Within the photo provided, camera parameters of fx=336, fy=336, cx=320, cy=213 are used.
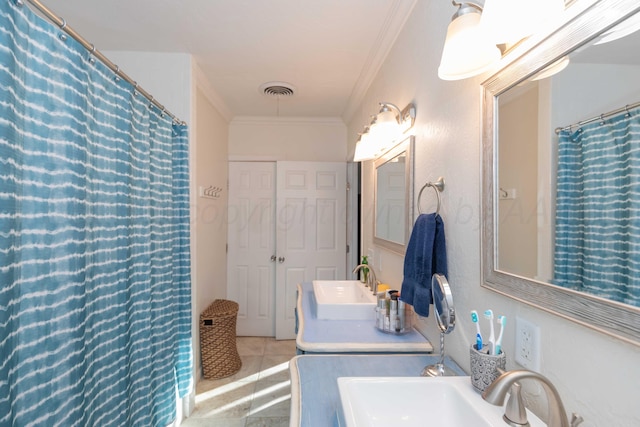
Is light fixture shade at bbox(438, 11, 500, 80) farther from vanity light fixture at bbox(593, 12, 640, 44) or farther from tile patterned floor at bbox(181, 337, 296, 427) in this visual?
tile patterned floor at bbox(181, 337, 296, 427)

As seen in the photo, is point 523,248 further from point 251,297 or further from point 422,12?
point 251,297

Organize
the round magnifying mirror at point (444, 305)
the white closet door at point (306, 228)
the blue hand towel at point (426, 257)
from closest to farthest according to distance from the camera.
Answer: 1. the round magnifying mirror at point (444, 305)
2. the blue hand towel at point (426, 257)
3. the white closet door at point (306, 228)

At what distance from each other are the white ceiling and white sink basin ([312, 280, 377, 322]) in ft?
4.98

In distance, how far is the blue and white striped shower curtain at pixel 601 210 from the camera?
22.7 inches

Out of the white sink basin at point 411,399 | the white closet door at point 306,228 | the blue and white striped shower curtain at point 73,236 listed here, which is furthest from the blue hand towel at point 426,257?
the white closet door at point 306,228

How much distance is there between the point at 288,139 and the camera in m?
3.78

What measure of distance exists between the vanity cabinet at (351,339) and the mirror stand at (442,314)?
0.76 ft

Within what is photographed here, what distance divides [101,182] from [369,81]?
1.97 metres

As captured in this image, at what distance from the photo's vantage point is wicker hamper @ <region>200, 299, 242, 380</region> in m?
2.69

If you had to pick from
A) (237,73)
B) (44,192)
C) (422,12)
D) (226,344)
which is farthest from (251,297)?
(422,12)

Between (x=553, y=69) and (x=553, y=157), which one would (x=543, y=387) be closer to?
(x=553, y=157)

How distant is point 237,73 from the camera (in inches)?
102

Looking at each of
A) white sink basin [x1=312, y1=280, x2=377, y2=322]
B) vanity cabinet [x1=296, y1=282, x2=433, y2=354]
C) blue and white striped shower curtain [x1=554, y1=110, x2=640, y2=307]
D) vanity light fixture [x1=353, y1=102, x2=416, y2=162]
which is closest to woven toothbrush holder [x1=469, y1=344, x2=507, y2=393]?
blue and white striped shower curtain [x1=554, y1=110, x2=640, y2=307]

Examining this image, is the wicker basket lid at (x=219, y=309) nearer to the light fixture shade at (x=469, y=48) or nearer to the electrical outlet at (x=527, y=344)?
the electrical outlet at (x=527, y=344)
